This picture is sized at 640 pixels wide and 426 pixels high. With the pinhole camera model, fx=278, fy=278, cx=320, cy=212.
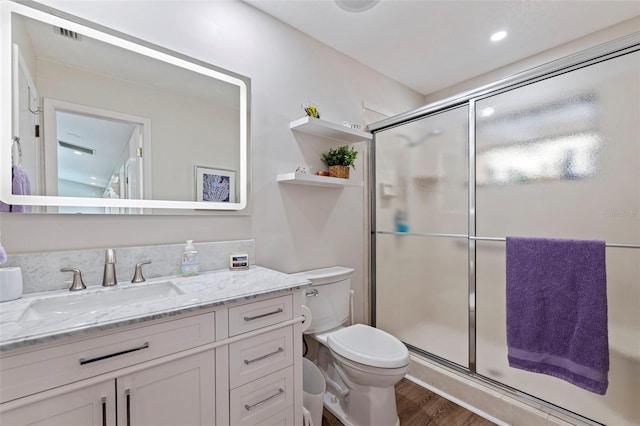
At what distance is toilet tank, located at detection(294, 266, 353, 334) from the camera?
171 cm

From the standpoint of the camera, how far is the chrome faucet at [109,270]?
116cm

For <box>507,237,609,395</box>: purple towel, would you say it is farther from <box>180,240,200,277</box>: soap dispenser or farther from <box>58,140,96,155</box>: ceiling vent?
<box>58,140,96,155</box>: ceiling vent

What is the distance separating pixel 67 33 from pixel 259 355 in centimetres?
155

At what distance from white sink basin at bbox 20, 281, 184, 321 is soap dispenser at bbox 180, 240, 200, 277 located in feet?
0.41

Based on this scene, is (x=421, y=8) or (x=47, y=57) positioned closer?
(x=47, y=57)

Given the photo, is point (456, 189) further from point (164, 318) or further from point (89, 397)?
point (89, 397)

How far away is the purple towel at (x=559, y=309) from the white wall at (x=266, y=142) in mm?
1109

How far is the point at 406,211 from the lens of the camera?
7.47 ft

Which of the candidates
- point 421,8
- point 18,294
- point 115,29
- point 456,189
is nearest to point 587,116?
point 456,189

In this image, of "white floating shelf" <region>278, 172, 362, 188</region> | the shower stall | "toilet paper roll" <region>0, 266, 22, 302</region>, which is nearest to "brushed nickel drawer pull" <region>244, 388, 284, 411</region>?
"toilet paper roll" <region>0, 266, 22, 302</region>

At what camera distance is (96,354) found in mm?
784

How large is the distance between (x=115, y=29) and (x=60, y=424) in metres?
1.50

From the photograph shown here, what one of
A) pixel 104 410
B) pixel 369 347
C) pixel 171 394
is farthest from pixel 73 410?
pixel 369 347

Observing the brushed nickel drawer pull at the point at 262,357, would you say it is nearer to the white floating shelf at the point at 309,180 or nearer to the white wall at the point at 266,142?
the white wall at the point at 266,142
